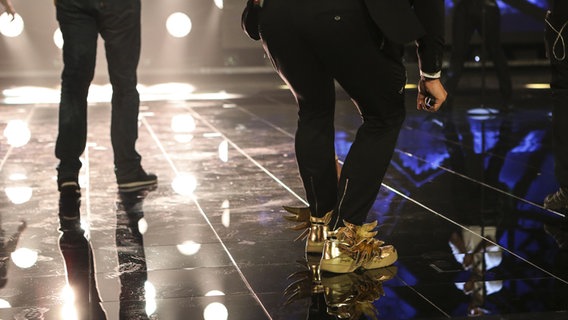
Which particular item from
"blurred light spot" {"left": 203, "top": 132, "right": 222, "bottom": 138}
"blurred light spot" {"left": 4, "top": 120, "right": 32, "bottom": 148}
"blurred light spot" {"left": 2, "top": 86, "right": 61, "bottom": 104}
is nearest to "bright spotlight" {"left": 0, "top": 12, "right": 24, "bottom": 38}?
"blurred light spot" {"left": 2, "top": 86, "right": 61, "bottom": 104}

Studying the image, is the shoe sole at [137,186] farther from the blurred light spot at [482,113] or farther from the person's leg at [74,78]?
the blurred light spot at [482,113]

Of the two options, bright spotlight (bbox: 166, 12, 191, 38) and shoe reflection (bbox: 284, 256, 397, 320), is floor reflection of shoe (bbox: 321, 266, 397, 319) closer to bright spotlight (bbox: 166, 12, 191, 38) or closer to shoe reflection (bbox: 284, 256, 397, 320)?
shoe reflection (bbox: 284, 256, 397, 320)

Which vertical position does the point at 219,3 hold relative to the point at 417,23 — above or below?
below

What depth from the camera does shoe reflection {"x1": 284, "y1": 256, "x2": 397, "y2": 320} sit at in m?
3.09

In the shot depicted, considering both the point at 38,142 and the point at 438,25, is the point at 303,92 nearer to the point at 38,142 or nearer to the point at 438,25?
the point at 438,25

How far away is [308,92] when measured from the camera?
3.47 metres

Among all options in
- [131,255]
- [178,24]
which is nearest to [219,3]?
[178,24]

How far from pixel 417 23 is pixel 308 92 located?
487 millimetres

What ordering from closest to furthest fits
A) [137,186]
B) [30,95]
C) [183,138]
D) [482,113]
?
[137,186] < [183,138] < [482,113] < [30,95]

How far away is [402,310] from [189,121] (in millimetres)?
5482

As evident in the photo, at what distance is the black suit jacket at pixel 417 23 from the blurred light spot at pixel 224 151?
3.02m

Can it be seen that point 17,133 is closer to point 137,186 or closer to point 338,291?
point 137,186

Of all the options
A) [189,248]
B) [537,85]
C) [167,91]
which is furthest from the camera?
[167,91]

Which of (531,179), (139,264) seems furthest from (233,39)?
(139,264)
